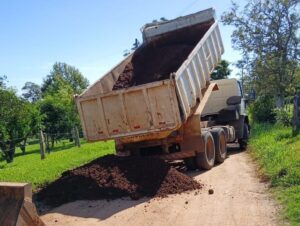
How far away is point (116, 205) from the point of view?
7.71 metres

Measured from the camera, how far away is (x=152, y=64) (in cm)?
1202

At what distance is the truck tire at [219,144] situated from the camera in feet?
39.1

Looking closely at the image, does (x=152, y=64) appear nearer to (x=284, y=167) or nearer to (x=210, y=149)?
(x=210, y=149)

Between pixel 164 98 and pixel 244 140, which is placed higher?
pixel 164 98

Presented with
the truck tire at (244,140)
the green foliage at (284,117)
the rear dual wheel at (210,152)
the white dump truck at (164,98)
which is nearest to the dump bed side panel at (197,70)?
the white dump truck at (164,98)

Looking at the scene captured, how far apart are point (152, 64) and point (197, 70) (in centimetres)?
154

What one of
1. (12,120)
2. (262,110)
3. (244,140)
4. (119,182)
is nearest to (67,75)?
(12,120)

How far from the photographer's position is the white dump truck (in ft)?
30.8

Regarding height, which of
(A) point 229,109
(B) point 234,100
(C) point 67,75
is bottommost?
(A) point 229,109

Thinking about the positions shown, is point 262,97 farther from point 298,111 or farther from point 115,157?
point 115,157

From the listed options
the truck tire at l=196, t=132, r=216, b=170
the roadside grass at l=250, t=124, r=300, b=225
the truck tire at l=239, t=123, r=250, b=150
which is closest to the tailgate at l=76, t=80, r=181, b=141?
the truck tire at l=196, t=132, r=216, b=170

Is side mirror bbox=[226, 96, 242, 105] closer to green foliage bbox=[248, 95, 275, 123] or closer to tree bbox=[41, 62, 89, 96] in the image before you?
green foliage bbox=[248, 95, 275, 123]

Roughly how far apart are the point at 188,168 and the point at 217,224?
4999 mm

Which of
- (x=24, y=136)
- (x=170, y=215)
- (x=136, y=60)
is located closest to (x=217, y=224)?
(x=170, y=215)
